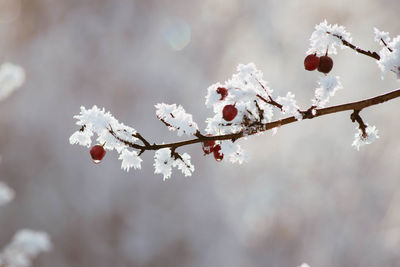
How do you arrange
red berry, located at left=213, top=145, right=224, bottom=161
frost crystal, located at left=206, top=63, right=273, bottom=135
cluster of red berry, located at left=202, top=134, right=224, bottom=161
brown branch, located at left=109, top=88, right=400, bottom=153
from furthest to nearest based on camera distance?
red berry, located at left=213, top=145, right=224, bottom=161 → cluster of red berry, located at left=202, top=134, right=224, bottom=161 → frost crystal, located at left=206, top=63, right=273, bottom=135 → brown branch, located at left=109, top=88, right=400, bottom=153

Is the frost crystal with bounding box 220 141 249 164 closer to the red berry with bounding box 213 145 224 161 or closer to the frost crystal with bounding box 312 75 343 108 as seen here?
the red berry with bounding box 213 145 224 161

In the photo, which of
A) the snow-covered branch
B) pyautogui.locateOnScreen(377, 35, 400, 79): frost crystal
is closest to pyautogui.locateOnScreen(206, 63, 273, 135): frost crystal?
the snow-covered branch

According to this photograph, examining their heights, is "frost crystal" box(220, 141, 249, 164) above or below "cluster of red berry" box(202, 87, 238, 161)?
below

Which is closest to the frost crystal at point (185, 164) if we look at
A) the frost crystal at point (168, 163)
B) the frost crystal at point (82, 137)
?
the frost crystal at point (168, 163)

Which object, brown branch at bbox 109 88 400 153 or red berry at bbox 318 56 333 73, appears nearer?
brown branch at bbox 109 88 400 153

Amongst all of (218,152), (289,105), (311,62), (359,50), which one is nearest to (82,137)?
(218,152)

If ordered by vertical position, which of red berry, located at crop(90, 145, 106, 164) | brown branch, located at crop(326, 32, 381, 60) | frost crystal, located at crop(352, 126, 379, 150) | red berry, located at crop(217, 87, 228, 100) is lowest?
frost crystal, located at crop(352, 126, 379, 150)

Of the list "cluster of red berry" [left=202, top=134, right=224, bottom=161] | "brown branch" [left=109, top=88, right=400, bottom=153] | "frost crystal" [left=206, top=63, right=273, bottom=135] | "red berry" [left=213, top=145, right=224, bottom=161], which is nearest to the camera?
"brown branch" [left=109, top=88, right=400, bottom=153]

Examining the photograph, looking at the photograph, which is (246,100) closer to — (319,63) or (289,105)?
(289,105)
